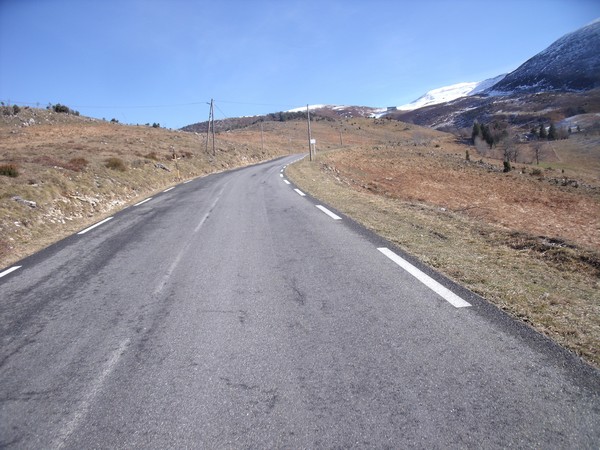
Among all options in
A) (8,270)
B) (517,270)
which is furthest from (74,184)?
(517,270)

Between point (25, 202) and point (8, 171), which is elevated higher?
point (8, 171)

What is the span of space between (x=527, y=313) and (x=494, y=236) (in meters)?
4.00

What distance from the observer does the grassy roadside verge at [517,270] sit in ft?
11.3

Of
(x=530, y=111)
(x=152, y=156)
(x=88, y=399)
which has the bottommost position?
(x=88, y=399)

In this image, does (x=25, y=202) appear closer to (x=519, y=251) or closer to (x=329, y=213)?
(x=329, y=213)

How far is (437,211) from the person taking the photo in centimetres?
1139

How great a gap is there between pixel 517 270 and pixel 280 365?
3858 millimetres

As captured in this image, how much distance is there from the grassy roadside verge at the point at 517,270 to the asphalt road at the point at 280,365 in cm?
29

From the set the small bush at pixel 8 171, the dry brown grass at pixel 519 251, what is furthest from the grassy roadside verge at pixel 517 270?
the small bush at pixel 8 171

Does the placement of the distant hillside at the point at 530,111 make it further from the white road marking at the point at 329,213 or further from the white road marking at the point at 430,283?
the white road marking at the point at 430,283

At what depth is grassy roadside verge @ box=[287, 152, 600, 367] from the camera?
3.43 metres

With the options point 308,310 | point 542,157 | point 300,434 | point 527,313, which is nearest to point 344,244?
point 308,310

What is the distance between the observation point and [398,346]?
10.5 feet

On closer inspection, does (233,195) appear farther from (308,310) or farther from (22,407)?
(22,407)
